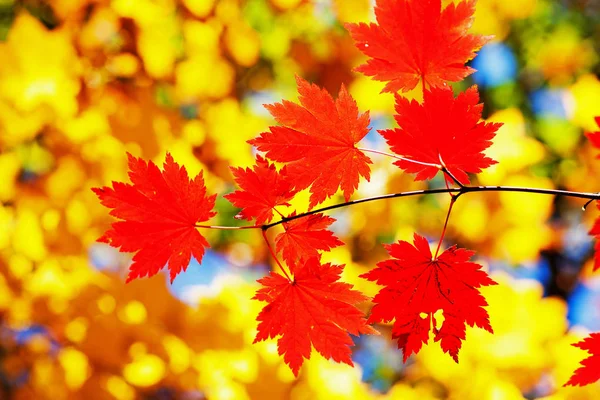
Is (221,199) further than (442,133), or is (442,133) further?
(221,199)

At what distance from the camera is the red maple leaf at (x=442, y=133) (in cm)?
66

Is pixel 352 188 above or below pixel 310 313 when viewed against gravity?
above

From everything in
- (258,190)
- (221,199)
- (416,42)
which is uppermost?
(221,199)

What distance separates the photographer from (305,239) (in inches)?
30.2

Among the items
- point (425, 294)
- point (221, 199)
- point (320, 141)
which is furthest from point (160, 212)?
point (221, 199)

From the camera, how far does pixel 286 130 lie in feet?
2.24

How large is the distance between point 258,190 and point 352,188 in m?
0.14

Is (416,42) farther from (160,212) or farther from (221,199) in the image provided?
(221,199)

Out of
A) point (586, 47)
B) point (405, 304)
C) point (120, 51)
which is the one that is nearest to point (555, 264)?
point (586, 47)

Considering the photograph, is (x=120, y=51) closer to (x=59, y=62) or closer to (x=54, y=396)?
(x=59, y=62)

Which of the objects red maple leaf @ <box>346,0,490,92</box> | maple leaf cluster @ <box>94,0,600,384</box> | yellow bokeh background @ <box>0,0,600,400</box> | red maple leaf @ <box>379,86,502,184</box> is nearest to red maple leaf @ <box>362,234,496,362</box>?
maple leaf cluster @ <box>94,0,600,384</box>

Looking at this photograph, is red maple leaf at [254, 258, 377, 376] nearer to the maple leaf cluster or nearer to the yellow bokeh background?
the maple leaf cluster

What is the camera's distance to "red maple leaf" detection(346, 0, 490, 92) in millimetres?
701

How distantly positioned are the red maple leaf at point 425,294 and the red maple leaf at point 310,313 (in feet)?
0.18
